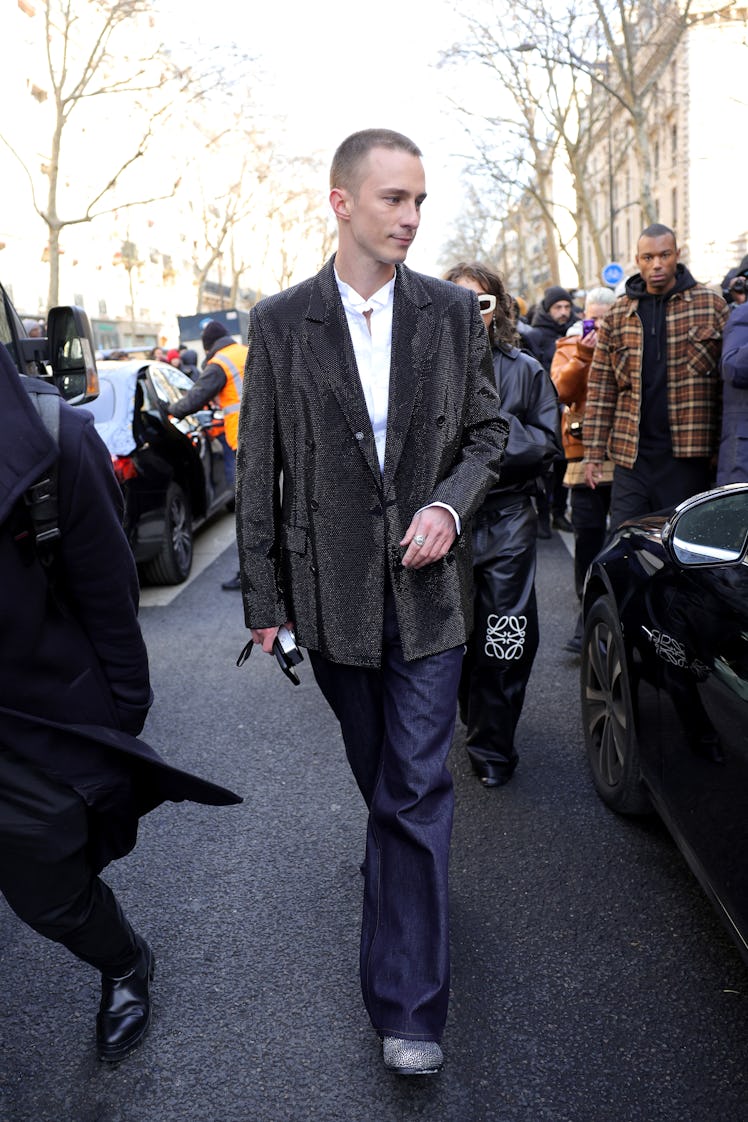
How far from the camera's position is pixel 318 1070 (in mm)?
2535

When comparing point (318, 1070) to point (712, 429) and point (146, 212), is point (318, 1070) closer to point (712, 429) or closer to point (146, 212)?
point (712, 429)

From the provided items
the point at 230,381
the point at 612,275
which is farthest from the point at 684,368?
the point at 612,275

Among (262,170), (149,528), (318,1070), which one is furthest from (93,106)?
(318,1070)

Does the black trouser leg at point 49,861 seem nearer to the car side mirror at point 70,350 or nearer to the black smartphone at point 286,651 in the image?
the black smartphone at point 286,651

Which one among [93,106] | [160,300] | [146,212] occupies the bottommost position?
[160,300]

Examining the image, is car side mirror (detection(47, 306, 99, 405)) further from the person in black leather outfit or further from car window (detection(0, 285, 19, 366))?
the person in black leather outfit

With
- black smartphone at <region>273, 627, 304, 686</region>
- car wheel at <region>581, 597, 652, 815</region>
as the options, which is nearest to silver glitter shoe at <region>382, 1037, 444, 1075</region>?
black smartphone at <region>273, 627, 304, 686</region>

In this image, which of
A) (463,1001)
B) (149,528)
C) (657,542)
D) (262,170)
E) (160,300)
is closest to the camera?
(463,1001)

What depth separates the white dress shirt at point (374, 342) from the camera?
2521mm

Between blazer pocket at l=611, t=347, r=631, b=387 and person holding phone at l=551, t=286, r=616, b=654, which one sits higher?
blazer pocket at l=611, t=347, r=631, b=387

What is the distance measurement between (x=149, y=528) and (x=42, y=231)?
110ft

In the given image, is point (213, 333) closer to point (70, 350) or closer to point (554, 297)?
point (554, 297)

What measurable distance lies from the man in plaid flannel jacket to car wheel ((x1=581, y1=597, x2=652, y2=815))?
1.39 metres

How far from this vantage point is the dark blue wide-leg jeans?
2.44 meters
